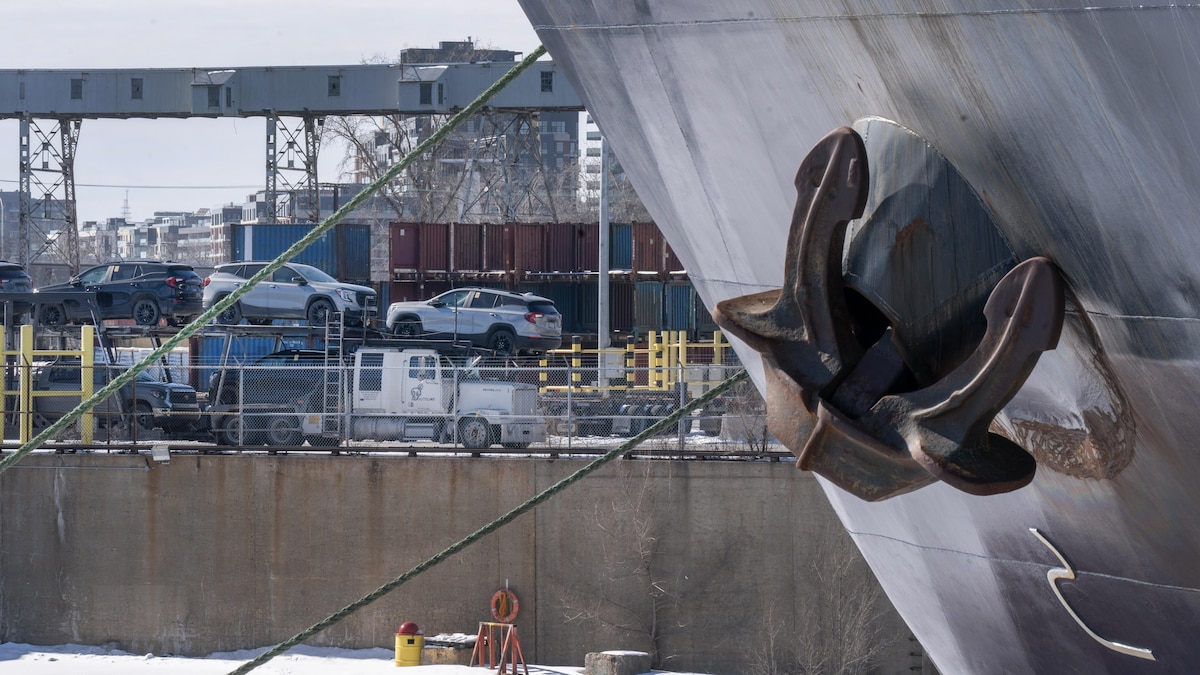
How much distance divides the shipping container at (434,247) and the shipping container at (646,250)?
6.27 m

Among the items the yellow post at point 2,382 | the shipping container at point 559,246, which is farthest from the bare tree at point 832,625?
the shipping container at point 559,246

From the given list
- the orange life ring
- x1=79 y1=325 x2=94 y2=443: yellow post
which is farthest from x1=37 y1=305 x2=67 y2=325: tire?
the orange life ring

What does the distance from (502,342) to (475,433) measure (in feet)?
24.1

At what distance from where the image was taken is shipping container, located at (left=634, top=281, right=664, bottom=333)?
3806 centimetres

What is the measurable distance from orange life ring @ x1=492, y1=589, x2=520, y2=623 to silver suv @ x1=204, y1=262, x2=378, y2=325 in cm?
1111

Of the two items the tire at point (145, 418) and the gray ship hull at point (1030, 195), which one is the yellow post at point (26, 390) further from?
the gray ship hull at point (1030, 195)

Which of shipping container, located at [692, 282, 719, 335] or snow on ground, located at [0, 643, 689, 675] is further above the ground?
shipping container, located at [692, 282, 719, 335]

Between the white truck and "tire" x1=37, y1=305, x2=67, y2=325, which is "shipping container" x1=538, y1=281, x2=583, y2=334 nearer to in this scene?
"tire" x1=37, y1=305, x2=67, y2=325

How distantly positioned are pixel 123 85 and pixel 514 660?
40034 millimetres

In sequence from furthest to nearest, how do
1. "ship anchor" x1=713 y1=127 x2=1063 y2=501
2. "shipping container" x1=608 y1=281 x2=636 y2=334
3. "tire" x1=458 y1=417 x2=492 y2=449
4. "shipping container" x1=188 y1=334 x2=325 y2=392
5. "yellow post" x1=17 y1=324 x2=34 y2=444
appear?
"shipping container" x1=608 y1=281 x2=636 y2=334 < "shipping container" x1=188 y1=334 x2=325 y2=392 < "yellow post" x1=17 y1=324 x2=34 y2=444 < "tire" x1=458 y1=417 x2=492 y2=449 < "ship anchor" x1=713 y1=127 x2=1063 y2=501

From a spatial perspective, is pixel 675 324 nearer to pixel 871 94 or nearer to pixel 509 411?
pixel 509 411

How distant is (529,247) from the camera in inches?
1585

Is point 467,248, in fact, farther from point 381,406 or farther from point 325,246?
point 381,406

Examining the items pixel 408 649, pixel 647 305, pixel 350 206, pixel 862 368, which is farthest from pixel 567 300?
pixel 862 368
